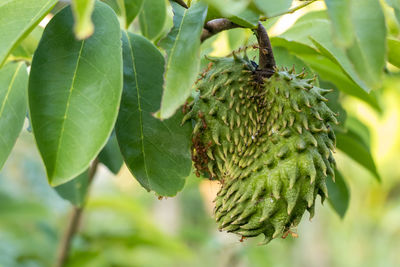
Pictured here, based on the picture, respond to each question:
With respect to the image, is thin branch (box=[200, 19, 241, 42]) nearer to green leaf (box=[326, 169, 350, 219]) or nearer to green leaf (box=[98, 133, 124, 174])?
green leaf (box=[98, 133, 124, 174])

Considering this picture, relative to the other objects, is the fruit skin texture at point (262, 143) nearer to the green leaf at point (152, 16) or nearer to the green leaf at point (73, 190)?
the green leaf at point (152, 16)

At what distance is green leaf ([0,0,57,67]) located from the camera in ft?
3.84

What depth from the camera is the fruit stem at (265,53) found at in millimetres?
1438

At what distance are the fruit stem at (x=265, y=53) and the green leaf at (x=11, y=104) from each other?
70cm

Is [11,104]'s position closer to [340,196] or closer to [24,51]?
[24,51]

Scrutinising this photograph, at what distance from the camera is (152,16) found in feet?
6.05

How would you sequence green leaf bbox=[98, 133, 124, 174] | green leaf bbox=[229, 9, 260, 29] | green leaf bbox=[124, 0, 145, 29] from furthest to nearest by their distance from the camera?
green leaf bbox=[98, 133, 124, 174], green leaf bbox=[124, 0, 145, 29], green leaf bbox=[229, 9, 260, 29]

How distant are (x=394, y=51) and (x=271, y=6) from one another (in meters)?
0.62

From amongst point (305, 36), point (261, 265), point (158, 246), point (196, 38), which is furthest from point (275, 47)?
point (261, 265)

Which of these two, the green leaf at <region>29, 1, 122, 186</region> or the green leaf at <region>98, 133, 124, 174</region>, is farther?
the green leaf at <region>98, 133, 124, 174</region>

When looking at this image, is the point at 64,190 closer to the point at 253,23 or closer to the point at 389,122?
the point at 253,23

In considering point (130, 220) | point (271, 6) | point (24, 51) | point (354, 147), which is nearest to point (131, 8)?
point (24, 51)

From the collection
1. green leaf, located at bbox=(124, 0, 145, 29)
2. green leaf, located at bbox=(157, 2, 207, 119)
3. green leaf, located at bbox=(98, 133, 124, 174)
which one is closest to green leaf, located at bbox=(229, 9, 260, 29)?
green leaf, located at bbox=(157, 2, 207, 119)

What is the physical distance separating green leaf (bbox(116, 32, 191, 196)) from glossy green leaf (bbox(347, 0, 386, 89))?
24.0 inches
